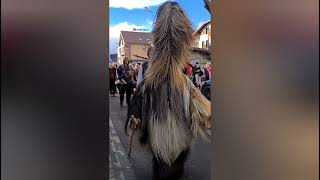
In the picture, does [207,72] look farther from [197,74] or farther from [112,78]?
[112,78]

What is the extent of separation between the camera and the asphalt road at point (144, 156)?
60.4 inches

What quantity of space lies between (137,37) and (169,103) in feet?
1.16

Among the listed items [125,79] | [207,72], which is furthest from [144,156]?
[207,72]

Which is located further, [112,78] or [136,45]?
[136,45]

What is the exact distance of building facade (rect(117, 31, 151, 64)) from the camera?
1.60 meters

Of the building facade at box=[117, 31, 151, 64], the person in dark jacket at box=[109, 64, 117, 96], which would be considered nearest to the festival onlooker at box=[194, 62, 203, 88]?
the building facade at box=[117, 31, 151, 64]

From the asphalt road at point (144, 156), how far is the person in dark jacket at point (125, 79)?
0.04m

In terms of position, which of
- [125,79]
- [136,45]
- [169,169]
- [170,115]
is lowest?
[169,169]

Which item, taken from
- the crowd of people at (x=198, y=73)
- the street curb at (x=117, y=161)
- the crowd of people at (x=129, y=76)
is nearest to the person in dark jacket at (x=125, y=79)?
the crowd of people at (x=129, y=76)

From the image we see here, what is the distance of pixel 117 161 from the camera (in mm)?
1566
